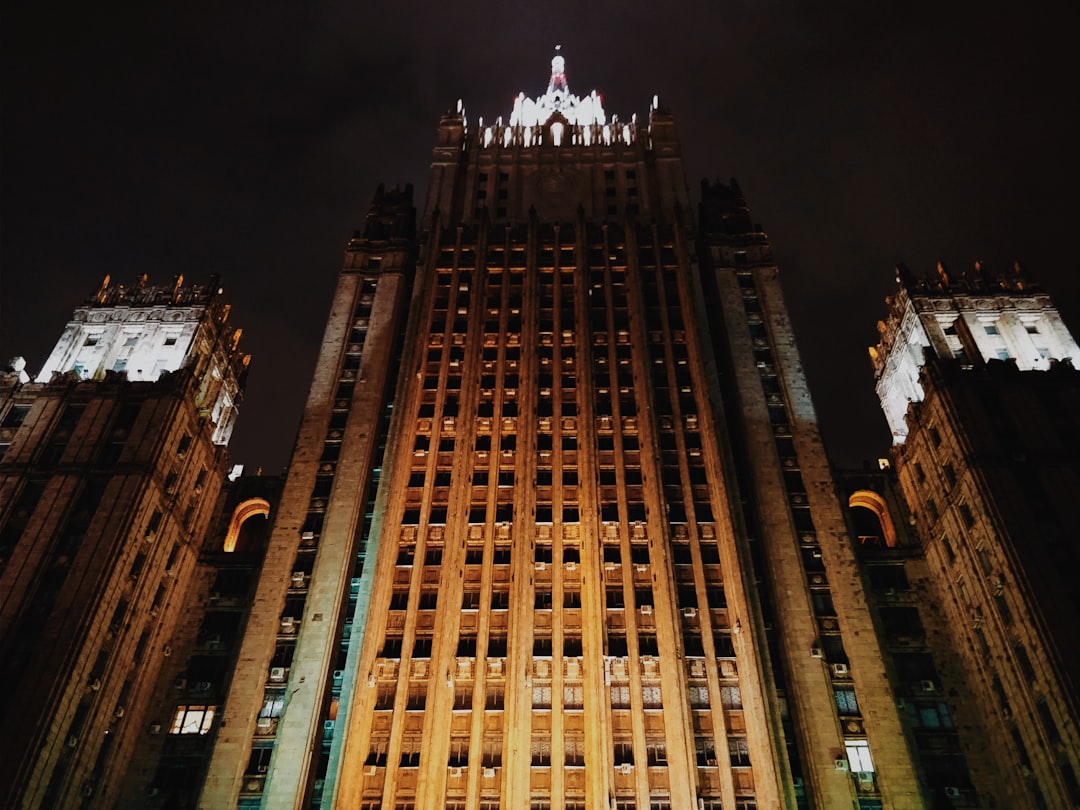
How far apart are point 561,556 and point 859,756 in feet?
63.5

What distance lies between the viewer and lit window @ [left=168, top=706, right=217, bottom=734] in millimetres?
54812

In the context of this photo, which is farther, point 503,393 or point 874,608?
point 503,393

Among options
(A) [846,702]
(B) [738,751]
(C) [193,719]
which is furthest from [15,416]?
(A) [846,702]

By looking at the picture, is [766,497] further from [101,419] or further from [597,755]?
[101,419]

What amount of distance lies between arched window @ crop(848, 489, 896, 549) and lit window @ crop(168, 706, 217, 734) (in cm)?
4425

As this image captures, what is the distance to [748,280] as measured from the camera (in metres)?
77.6

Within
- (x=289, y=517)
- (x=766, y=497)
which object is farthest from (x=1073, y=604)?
(x=289, y=517)

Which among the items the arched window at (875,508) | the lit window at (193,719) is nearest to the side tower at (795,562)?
the arched window at (875,508)

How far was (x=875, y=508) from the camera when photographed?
6794cm

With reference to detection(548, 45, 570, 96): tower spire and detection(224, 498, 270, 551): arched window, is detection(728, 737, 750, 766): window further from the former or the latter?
detection(548, 45, 570, 96): tower spire

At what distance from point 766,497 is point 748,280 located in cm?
2273

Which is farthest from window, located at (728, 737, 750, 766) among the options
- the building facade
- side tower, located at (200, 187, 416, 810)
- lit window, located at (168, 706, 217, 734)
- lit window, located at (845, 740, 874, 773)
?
lit window, located at (168, 706, 217, 734)

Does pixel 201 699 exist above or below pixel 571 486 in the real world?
below

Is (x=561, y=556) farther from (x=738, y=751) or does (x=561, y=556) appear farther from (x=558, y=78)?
(x=558, y=78)
